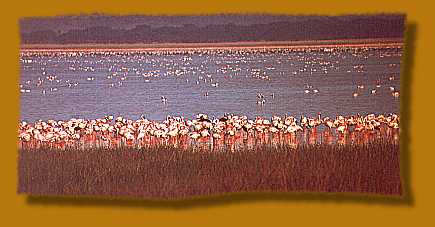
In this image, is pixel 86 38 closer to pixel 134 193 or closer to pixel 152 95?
pixel 152 95

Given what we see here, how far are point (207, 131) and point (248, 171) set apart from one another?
0.12 m

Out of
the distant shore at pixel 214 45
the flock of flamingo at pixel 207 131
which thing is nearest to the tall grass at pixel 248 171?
the flock of flamingo at pixel 207 131

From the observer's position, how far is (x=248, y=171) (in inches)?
46.6

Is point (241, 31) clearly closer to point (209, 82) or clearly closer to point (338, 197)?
point (209, 82)

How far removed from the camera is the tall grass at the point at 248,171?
118cm

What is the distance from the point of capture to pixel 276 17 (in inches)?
45.9

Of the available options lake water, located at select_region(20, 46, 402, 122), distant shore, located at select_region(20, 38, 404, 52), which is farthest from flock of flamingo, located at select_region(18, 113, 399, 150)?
distant shore, located at select_region(20, 38, 404, 52)

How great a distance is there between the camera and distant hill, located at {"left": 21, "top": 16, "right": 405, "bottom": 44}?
3.81ft

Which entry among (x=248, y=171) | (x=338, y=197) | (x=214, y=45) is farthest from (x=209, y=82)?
(x=338, y=197)

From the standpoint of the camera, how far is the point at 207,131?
3.90ft

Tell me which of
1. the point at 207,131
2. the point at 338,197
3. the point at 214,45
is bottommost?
the point at 338,197

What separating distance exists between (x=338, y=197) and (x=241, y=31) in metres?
0.40

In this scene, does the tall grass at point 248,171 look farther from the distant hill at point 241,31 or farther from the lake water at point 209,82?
the distant hill at point 241,31

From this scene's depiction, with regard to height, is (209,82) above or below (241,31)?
below
